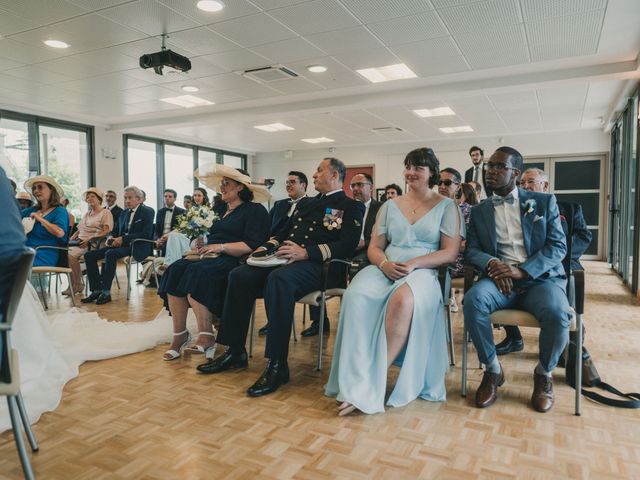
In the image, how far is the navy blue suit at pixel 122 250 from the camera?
5.73 meters

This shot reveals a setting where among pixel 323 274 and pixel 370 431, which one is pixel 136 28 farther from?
pixel 370 431

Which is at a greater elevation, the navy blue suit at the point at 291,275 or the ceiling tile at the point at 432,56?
the ceiling tile at the point at 432,56

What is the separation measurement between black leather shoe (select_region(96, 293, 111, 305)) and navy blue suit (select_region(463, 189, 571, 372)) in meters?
4.31

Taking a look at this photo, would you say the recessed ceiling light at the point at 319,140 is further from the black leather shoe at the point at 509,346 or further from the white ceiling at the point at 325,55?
the black leather shoe at the point at 509,346

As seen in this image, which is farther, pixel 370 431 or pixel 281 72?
pixel 281 72


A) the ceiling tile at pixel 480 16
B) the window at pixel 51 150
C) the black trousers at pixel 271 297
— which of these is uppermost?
the ceiling tile at pixel 480 16

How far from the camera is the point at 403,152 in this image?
1343 cm

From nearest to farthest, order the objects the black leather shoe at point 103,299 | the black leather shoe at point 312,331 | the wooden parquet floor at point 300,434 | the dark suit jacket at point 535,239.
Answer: the wooden parquet floor at point 300,434, the dark suit jacket at point 535,239, the black leather shoe at point 312,331, the black leather shoe at point 103,299

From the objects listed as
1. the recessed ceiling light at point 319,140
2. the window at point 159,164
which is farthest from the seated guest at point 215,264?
the recessed ceiling light at point 319,140

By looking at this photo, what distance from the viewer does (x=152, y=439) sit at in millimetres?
2191

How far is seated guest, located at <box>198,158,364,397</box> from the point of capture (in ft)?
9.34

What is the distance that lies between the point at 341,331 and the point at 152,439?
1.06 metres

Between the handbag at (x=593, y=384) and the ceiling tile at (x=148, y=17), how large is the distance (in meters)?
4.38

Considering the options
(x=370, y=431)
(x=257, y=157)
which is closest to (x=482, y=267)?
(x=370, y=431)
